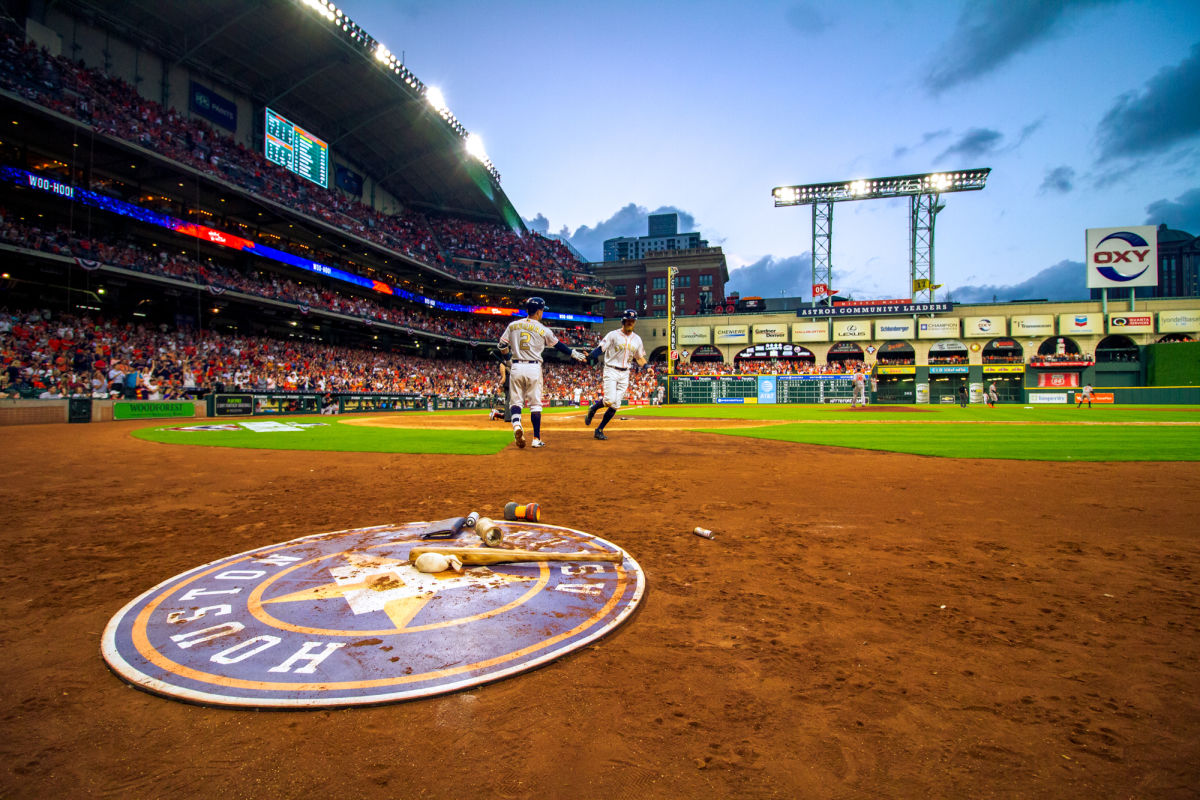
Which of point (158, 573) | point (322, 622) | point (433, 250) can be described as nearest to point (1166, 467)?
point (322, 622)

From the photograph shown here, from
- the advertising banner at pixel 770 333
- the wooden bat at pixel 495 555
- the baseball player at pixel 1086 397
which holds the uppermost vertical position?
the advertising banner at pixel 770 333

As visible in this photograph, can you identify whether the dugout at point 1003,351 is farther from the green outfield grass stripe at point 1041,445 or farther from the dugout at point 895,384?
the green outfield grass stripe at point 1041,445

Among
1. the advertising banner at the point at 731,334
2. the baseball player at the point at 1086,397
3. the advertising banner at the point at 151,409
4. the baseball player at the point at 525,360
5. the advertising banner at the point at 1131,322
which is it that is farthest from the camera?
the advertising banner at the point at 731,334

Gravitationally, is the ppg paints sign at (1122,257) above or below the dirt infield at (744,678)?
above

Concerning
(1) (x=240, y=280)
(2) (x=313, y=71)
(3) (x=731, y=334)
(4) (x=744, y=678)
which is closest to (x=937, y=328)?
(3) (x=731, y=334)

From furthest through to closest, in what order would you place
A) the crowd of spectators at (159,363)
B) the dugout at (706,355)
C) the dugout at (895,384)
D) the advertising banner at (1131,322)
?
the dugout at (706,355), the dugout at (895,384), the advertising banner at (1131,322), the crowd of spectators at (159,363)

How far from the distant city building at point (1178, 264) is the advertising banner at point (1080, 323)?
32910 mm

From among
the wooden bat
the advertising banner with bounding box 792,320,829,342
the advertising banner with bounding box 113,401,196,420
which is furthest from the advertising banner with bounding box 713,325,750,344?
the wooden bat

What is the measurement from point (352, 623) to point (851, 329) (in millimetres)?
55463

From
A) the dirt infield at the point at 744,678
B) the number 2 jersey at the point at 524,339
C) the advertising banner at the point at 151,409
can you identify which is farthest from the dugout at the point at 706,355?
the dirt infield at the point at 744,678

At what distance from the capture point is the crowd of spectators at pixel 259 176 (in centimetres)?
2150

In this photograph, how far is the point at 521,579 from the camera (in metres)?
2.76

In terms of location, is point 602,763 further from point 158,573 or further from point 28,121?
point 28,121

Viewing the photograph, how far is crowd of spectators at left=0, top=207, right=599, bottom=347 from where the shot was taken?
2153 centimetres
